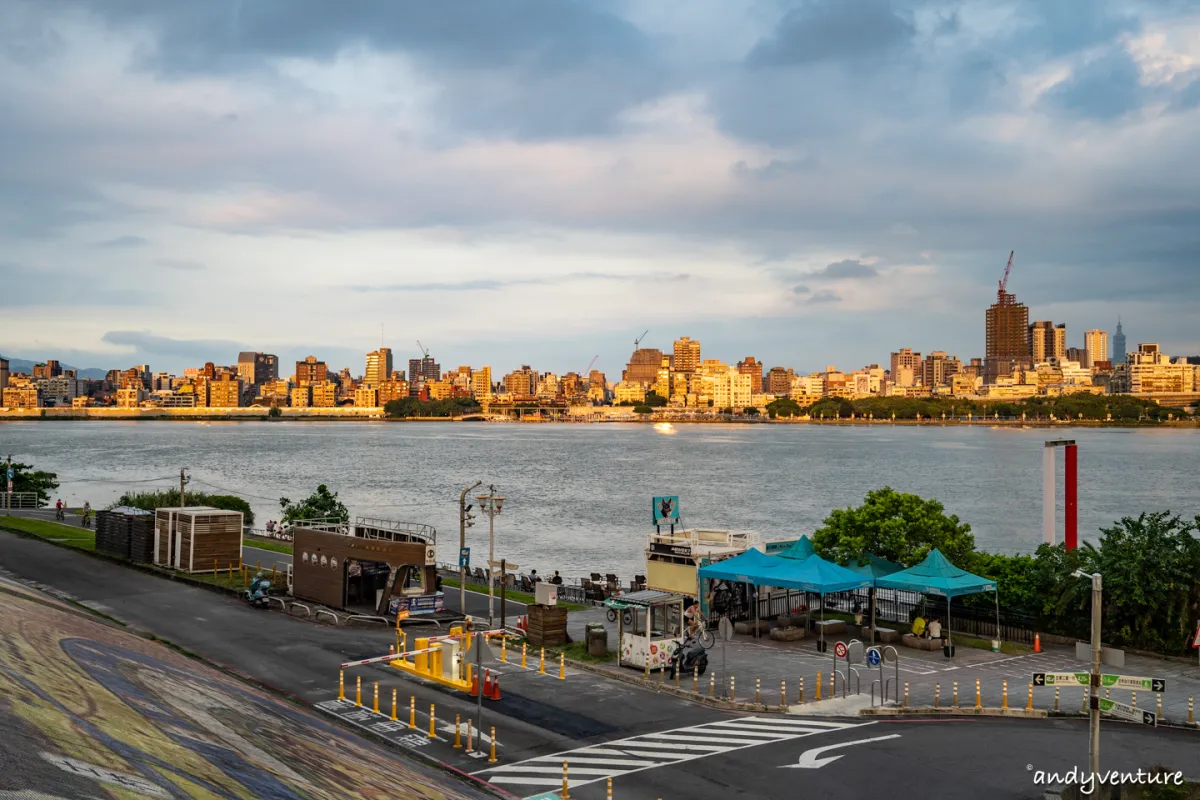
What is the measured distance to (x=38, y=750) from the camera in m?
9.77

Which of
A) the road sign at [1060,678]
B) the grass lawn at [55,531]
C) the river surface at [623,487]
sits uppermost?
the road sign at [1060,678]

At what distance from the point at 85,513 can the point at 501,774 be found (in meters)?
59.1

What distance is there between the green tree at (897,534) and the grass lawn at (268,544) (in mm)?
32292

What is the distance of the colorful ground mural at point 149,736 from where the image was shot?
9742mm

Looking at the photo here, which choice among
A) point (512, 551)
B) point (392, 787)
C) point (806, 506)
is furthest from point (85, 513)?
point (806, 506)

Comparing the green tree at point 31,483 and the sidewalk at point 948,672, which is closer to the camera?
the sidewalk at point 948,672

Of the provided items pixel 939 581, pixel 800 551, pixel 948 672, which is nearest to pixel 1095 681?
pixel 948 672

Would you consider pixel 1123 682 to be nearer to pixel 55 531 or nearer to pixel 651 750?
pixel 651 750

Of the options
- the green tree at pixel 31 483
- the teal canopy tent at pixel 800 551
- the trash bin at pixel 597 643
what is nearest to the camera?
the trash bin at pixel 597 643

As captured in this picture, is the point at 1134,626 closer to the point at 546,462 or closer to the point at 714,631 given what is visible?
the point at 714,631

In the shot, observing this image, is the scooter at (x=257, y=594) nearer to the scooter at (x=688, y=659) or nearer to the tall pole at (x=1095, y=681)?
the scooter at (x=688, y=659)

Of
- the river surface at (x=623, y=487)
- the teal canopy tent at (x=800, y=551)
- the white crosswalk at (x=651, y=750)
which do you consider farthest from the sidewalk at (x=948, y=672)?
the river surface at (x=623, y=487)
